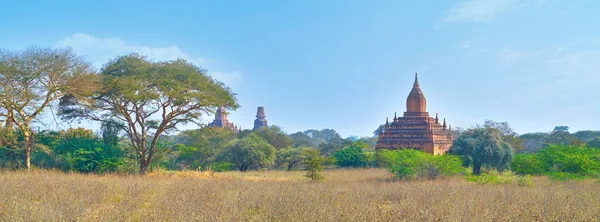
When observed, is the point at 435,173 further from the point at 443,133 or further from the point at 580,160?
the point at 443,133

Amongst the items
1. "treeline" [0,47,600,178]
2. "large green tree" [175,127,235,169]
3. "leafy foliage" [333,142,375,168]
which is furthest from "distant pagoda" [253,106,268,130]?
"treeline" [0,47,600,178]

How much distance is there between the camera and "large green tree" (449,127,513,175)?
20.5 metres

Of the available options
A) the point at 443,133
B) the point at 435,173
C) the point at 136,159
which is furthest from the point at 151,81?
the point at 443,133

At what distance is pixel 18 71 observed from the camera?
44.2ft

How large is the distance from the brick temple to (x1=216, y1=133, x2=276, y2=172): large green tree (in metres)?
8.15

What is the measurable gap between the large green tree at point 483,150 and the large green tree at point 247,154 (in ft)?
40.8

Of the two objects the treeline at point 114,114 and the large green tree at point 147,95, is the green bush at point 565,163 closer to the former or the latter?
the treeline at point 114,114

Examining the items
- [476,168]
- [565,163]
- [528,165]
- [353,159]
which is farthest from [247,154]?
[565,163]

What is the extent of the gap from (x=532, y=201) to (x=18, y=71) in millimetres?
14530

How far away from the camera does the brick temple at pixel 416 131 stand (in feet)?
98.1

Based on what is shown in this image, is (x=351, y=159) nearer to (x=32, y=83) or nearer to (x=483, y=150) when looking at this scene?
(x=483, y=150)

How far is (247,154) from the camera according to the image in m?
28.3

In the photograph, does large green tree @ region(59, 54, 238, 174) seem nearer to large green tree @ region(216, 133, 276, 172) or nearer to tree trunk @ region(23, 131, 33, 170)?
tree trunk @ region(23, 131, 33, 170)

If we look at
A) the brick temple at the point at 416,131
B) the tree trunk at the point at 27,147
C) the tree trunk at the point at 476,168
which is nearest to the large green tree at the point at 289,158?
the brick temple at the point at 416,131
